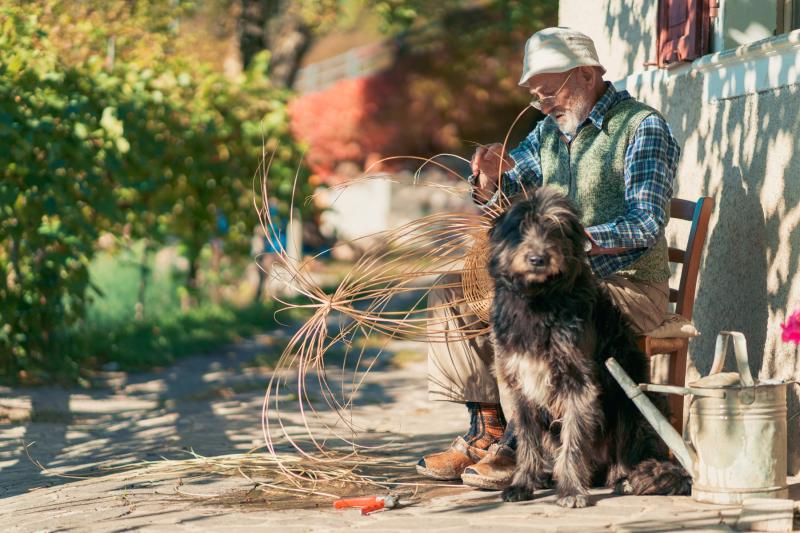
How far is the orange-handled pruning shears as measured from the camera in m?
4.18

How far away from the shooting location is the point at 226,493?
4.56 m

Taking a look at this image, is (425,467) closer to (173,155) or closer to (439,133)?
(173,155)

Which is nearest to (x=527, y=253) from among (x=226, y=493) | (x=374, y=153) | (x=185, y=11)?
(x=226, y=493)

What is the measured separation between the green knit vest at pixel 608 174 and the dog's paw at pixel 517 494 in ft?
3.39

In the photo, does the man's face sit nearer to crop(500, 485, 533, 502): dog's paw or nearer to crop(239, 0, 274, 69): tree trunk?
crop(500, 485, 533, 502): dog's paw

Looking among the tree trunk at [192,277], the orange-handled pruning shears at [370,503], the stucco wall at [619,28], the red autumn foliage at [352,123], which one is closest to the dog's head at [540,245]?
the orange-handled pruning shears at [370,503]

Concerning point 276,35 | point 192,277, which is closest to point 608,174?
point 192,277

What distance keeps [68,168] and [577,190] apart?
181 inches

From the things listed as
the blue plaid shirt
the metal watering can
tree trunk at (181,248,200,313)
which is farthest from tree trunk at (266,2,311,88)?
the metal watering can

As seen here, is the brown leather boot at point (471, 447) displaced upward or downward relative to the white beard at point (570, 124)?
downward

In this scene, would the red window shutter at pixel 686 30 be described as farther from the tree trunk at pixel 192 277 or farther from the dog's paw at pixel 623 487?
the tree trunk at pixel 192 277

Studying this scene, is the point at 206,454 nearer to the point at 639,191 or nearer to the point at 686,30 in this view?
the point at 639,191

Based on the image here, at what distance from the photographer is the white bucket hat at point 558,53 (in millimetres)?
4543

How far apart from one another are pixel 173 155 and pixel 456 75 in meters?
15.0
